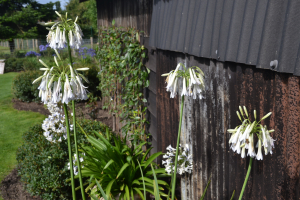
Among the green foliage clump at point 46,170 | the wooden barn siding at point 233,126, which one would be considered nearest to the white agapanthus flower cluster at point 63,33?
the wooden barn siding at point 233,126

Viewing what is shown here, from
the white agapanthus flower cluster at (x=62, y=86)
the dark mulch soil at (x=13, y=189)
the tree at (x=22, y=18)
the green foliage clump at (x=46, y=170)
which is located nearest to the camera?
the white agapanthus flower cluster at (x=62, y=86)

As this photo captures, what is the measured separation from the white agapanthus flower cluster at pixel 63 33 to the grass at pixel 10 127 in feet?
11.3

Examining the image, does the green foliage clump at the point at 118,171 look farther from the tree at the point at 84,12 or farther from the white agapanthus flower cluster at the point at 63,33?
the tree at the point at 84,12

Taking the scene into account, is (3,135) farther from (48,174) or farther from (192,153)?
(192,153)

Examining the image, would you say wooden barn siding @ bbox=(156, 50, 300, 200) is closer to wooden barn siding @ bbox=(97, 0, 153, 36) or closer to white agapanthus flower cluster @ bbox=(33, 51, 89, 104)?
white agapanthus flower cluster @ bbox=(33, 51, 89, 104)

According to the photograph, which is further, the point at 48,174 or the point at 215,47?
the point at 48,174

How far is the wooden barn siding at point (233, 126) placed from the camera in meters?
1.26

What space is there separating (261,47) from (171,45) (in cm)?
122

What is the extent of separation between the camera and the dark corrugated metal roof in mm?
1189

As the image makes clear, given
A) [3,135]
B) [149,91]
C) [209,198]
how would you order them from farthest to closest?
[3,135], [149,91], [209,198]

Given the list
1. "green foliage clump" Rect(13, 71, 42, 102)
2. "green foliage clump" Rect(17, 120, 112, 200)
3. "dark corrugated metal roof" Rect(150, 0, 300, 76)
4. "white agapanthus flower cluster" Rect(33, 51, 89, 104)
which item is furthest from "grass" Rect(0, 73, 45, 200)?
"dark corrugated metal roof" Rect(150, 0, 300, 76)

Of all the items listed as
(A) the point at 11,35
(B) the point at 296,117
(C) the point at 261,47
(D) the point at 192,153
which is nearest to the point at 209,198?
(D) the point at 192,153

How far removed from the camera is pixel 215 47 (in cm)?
175

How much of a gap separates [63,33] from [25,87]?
7826mm
